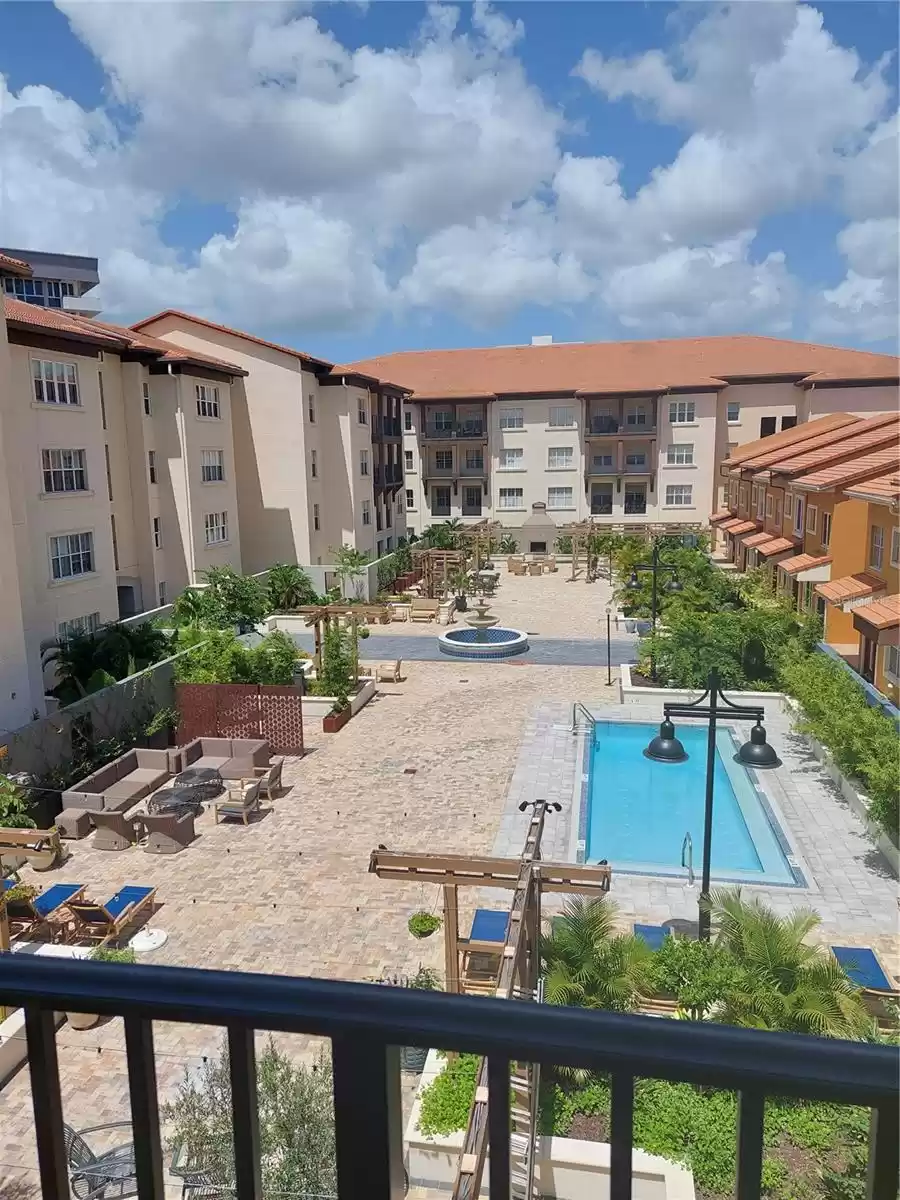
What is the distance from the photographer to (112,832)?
49.1 ft

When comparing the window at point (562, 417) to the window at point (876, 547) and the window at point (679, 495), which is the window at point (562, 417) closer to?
the window at point (679, 495)

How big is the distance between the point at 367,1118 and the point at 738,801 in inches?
674

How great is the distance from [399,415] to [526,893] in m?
41.6

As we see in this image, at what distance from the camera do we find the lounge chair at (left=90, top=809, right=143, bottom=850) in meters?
14.9

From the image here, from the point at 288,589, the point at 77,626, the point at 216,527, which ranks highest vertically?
the point at 216,527

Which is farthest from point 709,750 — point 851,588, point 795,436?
point 795,436

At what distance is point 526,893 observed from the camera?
8984 millimetres

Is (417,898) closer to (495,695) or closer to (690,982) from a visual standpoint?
(690,982)

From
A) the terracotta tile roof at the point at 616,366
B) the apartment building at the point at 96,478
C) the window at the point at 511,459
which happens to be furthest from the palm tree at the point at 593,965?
the window at the point at 511,459

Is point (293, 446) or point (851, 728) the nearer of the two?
point (851, 728)

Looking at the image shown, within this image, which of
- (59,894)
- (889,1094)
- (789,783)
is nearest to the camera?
(889,1094)

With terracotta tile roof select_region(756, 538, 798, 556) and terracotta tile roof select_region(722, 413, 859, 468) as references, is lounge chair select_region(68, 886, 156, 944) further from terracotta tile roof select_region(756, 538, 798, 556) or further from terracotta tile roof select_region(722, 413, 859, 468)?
terracotta tile roof select_region(722, 413, 859, 468)

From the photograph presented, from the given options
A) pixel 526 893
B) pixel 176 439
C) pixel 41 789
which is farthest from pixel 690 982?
pixel 176 439

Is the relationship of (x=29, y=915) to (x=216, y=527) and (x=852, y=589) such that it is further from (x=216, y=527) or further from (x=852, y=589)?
(x=216, y=527)
